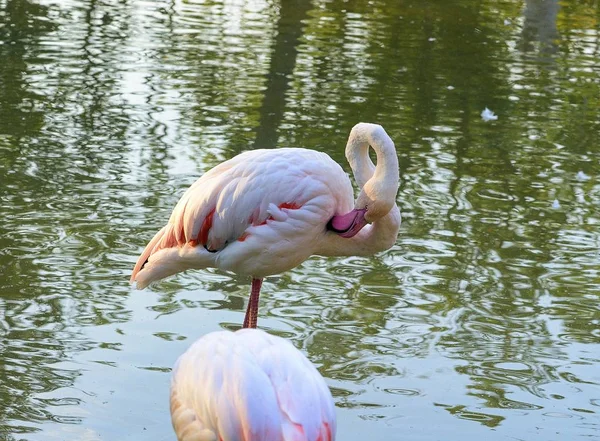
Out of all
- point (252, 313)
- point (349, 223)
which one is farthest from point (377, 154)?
point (252, 313)

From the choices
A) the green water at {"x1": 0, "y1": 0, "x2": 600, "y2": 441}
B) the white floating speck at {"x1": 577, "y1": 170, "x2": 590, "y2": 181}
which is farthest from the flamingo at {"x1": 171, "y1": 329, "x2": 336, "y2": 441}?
the white floating speck at {"x1": 577, "y1": 170, "x2": 590, "y2": 181}

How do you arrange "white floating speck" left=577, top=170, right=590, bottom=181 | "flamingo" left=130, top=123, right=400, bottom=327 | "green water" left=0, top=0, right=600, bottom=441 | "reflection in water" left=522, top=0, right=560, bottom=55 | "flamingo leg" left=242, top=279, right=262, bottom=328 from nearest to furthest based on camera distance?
"green water" left=0, top=0, right=600, bottom=441
"flamingo" left=130, top=123, right=400, bottom=327
"flamingo leg" left=242, top=279, right=262, bottom=328
"white floating speck" left=577, top=170, right=590, bottom=181
"reflection in water" left=522, top=0, right=560, bottom=55

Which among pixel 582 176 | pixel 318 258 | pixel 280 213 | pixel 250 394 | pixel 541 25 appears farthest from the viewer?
pixel 541 25

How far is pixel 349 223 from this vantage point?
4836mm

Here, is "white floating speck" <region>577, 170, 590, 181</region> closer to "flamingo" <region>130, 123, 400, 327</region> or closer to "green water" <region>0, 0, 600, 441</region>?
"green water" <region>0, 0, 600, 441</region>

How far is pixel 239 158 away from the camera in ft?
16.5

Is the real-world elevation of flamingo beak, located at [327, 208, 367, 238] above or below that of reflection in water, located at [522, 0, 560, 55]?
above

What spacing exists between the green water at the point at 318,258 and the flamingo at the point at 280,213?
46 cm

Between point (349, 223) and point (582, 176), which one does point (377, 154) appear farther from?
point (582, 176)

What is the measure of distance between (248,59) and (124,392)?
7.15 metres

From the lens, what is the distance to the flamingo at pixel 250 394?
307cm

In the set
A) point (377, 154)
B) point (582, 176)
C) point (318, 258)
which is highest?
point (377, 154)

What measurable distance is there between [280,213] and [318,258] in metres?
1.73

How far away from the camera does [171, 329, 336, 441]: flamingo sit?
10.1ft
